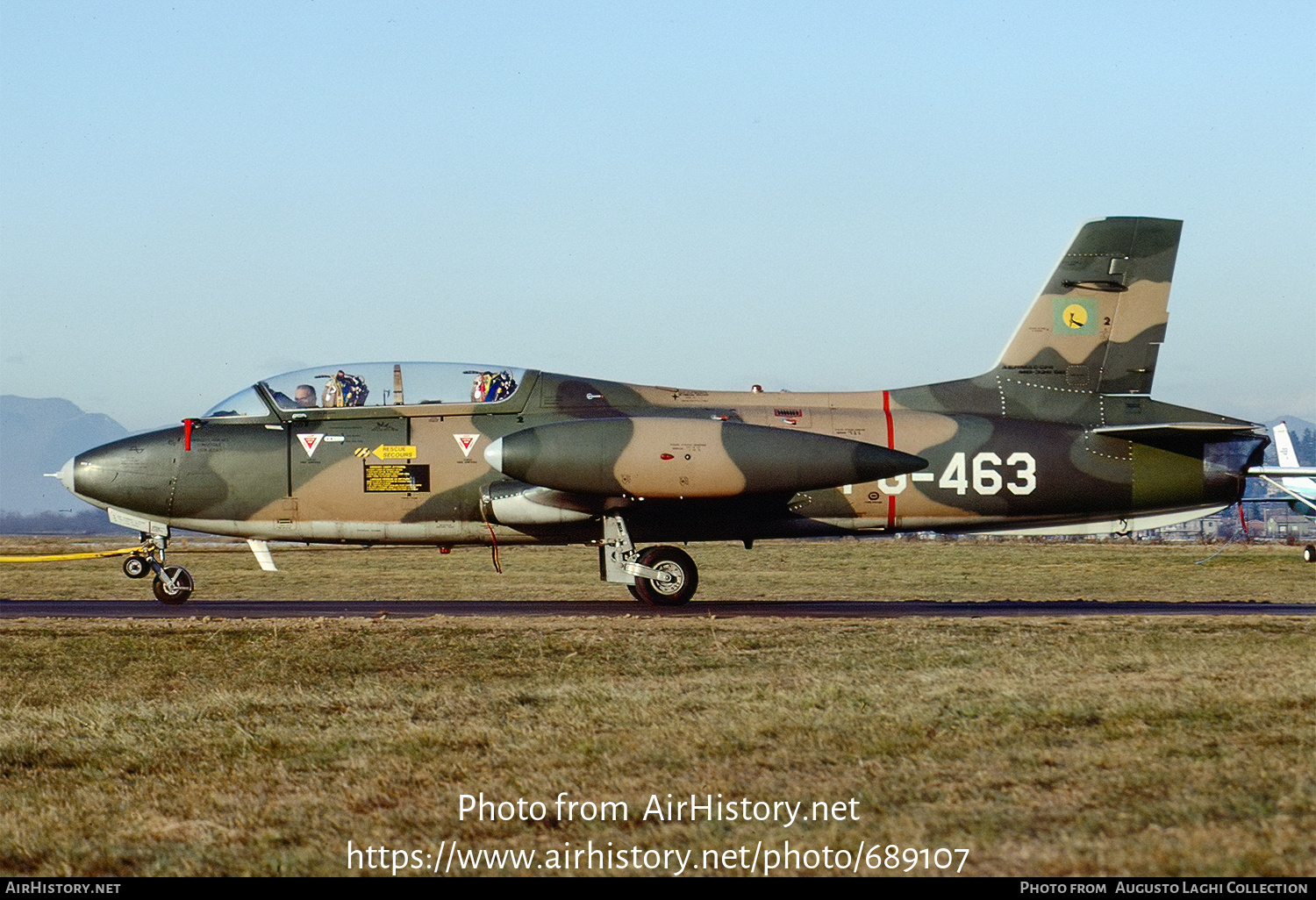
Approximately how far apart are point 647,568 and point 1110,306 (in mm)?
8535

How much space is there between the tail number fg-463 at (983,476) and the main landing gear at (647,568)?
3.35m

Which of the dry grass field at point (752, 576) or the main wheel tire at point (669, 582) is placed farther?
the dry grass field at point (752, 576)

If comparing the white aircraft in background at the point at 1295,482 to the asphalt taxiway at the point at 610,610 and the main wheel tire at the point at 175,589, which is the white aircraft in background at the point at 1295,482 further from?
the main wheel tire at the point at 175,589

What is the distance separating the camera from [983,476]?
19.8 metres

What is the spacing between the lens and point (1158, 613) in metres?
17.8

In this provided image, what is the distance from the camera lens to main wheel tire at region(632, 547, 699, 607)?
1933 cm

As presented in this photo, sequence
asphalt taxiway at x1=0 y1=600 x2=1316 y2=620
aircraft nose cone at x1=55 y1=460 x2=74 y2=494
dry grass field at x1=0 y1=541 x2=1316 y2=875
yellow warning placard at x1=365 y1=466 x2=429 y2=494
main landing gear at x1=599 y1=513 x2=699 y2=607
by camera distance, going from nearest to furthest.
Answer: dry grass field at x1=0 y1=541 x2=1316 y2=875 < asphalt taxiway at x1=0 y1=600 x2=1316 y2=620 < main landing gear at x1=599 y1=513 x2=699 y2=607 < yellow warning placard at x1=365 y1=466 x2=429 y2=494 < aircraft nose cone at x1=55 y1=460 x2=74 y2=494

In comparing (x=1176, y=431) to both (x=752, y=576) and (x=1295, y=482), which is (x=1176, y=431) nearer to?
(x=752, y=576)

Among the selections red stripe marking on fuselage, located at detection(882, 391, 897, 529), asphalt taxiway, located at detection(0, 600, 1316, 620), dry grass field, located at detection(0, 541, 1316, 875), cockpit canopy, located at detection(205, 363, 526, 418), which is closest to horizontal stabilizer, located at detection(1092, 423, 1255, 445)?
asphalt taxiway, located at detection(0, 600, 1316, 620)

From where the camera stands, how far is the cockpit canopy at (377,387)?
19.9 m

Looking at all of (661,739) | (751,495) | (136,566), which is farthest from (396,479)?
(661,739)

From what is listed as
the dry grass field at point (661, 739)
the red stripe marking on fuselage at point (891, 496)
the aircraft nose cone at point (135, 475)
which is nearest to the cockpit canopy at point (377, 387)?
the aircraft nose cone at point (135, 475)

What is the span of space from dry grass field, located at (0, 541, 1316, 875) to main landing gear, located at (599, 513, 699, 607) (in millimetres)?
2928

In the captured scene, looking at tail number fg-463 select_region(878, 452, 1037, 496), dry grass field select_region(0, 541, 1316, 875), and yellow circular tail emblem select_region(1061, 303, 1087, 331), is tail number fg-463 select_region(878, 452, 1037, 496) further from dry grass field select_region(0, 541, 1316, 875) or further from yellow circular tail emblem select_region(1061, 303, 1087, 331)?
dry grass field select_region(0, 541, 1316, 875)
